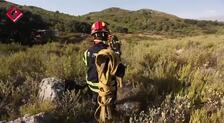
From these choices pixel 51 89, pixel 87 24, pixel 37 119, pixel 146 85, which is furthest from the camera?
pixel 87 24

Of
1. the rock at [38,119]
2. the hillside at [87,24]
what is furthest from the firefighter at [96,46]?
the hillside at [87,24]

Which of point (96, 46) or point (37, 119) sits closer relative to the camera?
point (37, 119)

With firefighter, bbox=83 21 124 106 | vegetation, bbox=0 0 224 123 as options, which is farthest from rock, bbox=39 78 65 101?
firefighter, bbox=83 21 124 106

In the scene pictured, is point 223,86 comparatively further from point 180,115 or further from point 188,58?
point 188,58

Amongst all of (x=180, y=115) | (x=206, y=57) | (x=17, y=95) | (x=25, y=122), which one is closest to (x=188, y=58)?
(x=206, y=57)

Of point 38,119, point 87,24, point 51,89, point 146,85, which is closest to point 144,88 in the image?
point 146,85

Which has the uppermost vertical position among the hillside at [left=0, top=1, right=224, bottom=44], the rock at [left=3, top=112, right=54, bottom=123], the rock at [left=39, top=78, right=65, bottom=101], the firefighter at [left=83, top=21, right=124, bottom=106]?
the firefighter at [left=83, top=21, right=124, bottom=106]

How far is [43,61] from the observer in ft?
28.6

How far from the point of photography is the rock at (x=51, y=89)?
246 inches

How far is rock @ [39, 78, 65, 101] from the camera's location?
6246 mm

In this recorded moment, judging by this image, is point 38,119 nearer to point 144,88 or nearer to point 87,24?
point 144,88

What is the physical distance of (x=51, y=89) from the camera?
20.7ft

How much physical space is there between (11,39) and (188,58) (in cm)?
1912

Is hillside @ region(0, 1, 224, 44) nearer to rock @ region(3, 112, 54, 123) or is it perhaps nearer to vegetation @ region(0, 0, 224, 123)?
vegetation @ region(0, 0, 224, 123)
